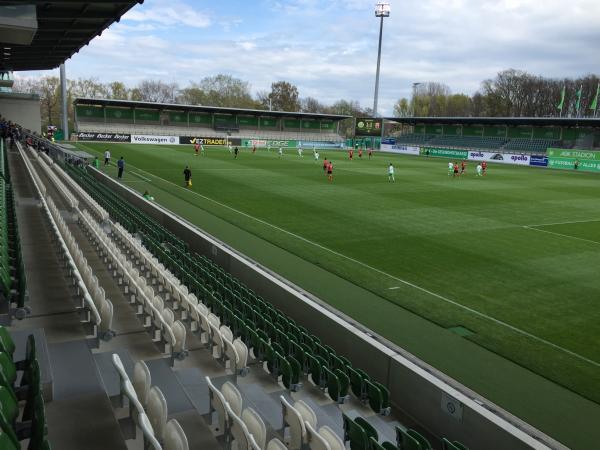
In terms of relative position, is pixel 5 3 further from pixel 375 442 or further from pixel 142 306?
pixel 375 442

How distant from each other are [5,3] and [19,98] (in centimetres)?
5754

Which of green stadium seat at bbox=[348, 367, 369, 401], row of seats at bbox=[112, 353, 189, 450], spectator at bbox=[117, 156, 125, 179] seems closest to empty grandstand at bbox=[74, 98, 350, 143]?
spectator at bbox=[117, 156, 125, 179]

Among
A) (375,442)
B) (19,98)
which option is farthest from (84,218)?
(19,98)

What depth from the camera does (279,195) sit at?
26.4 m

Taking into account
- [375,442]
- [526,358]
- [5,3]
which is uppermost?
[5,3]

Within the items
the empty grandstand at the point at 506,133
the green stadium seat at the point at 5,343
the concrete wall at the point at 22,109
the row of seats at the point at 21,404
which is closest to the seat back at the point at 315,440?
the row of seats at the point at 21,404

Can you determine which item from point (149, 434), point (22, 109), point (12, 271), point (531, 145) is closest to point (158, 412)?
point (149, 434)

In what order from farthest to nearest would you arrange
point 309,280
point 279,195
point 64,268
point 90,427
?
point 279,195 < point 309,280 < point 64,268 < point 90,427

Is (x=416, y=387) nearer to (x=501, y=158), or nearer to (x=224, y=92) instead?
(x=501, y=158)

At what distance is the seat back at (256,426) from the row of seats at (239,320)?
1.13 metres

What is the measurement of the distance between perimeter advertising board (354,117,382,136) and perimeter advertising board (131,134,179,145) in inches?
1038

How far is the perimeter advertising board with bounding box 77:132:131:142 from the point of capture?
60.9 meters

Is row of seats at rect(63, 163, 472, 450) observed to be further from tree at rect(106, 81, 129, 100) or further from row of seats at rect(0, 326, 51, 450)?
tree at rect(106, 81, 129, 100)

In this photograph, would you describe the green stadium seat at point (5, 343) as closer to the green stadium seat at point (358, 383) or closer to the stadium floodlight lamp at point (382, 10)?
the green stadium seat at point (358, 383)
